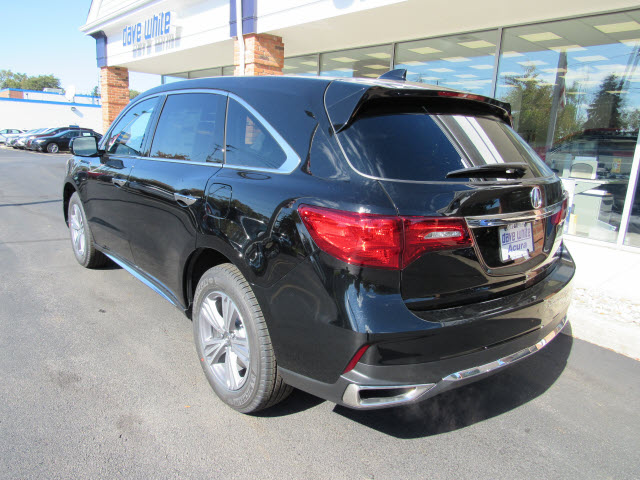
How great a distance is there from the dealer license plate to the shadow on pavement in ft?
1.82

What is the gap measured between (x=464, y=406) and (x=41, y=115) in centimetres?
5865


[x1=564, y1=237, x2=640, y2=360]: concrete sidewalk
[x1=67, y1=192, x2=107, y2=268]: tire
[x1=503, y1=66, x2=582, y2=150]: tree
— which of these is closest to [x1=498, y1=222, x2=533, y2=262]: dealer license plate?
[x1=564, y1=237, x2=640, y2=360]: concrete sidewalk

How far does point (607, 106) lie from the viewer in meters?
6.92

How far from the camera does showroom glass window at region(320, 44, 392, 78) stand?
9.90 meters

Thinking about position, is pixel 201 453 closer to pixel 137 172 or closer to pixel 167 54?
pixel 137 172

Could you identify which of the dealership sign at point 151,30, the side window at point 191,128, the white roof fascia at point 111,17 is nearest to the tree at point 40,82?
the white roof fascia at point 111,17

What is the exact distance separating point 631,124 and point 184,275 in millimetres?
6999

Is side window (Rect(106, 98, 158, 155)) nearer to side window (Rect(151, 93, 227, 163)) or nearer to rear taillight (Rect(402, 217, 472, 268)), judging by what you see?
side window (Rect(151, 93, 227, 163))

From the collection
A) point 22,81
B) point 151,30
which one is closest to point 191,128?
point 151,30

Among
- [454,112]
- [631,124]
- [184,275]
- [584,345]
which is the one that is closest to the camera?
[454,112]

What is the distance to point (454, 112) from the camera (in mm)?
2354

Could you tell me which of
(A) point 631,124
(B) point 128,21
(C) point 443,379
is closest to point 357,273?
(C) point 443,379

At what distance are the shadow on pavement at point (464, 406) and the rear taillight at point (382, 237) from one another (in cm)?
93

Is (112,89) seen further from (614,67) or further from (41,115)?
(41,115)
